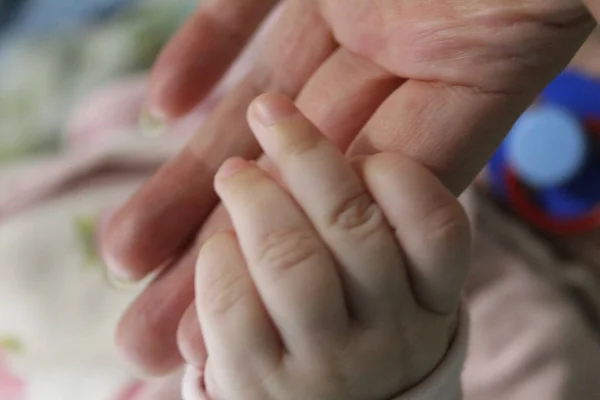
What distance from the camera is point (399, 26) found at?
1.72ft

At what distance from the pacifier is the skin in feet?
0.82

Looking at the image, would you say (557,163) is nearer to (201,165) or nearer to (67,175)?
(201,165)

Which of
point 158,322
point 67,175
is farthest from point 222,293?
point 67,175

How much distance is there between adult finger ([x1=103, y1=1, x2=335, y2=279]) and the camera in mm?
543

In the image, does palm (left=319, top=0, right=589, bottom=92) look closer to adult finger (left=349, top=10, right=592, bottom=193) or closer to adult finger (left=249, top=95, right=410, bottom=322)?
adult finger (left=349, top=10, right=592, bottom=193)

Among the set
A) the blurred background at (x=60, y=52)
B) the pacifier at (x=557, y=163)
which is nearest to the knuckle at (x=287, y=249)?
the pacifier at (x=557, y=163)

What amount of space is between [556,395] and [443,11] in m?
0.30

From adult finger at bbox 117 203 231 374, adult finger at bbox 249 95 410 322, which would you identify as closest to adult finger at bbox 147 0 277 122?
adult finger at bbox 117 203 231 374

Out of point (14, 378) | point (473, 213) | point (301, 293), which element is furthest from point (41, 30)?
point (301, 293)

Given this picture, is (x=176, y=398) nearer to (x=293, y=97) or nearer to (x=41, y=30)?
(x=293, y=97)

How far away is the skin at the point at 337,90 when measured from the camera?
0.47 m

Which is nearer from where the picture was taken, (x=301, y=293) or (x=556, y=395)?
(x=301, y=293)

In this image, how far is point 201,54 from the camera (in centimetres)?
61

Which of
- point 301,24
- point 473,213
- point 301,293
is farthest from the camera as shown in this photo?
point 473,213
